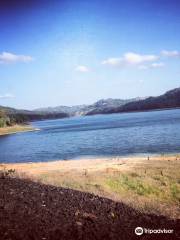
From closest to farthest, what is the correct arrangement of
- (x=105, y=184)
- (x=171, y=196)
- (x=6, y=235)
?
(x=6, y=235) → (x=171, y=196) → (x=105, y=184)

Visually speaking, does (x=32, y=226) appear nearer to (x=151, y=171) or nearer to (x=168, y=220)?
(x=168, y=220)

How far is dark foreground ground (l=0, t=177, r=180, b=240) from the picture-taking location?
11.4 metres

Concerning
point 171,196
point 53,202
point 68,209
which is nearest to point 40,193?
point 53,202

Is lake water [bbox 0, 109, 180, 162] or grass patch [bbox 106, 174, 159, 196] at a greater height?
grass patch [bbox 106, 174, 159, 196]

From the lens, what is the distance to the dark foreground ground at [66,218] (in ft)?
37.5

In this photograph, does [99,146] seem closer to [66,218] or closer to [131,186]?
[131,186]

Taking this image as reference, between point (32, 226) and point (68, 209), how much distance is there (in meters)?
2.65

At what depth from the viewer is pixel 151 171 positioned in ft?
80.8
